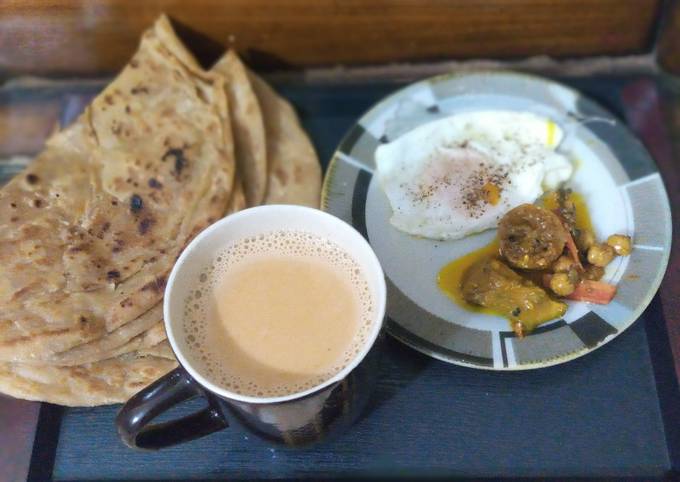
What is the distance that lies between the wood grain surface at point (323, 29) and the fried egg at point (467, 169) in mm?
251

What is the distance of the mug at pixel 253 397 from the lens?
40.1 inches

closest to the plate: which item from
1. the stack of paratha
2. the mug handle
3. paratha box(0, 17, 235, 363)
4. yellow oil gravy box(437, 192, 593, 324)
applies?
yellow oil gravy box(437, 192, 593, 324)

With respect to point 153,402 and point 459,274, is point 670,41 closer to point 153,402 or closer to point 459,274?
point 459,274

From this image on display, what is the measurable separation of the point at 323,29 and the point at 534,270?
75 cm

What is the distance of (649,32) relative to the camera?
1.67 m

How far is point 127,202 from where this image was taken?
1.38m

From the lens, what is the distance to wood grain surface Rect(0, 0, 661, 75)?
1594 mm

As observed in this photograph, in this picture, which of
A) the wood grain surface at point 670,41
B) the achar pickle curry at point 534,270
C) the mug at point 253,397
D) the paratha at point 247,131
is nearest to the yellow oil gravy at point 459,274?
the achar pickle curry at point 534,270

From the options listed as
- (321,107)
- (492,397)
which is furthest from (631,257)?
(321,107)

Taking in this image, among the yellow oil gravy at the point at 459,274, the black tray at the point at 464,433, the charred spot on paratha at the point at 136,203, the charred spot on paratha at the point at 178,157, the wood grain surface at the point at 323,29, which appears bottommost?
the black tray at the point at 464,433

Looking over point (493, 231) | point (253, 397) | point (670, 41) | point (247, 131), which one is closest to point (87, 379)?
point (253, 397)

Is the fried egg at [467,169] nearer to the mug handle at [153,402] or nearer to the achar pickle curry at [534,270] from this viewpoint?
the achar pickle curry at [534,270]

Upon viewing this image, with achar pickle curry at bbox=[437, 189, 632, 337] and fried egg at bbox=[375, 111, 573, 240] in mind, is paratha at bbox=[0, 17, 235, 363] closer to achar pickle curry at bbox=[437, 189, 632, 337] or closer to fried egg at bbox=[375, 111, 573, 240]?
fried egg at bbox=[375, 111, 573, 240]

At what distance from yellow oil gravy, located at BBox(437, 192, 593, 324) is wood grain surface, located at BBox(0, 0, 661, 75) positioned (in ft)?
1.50
